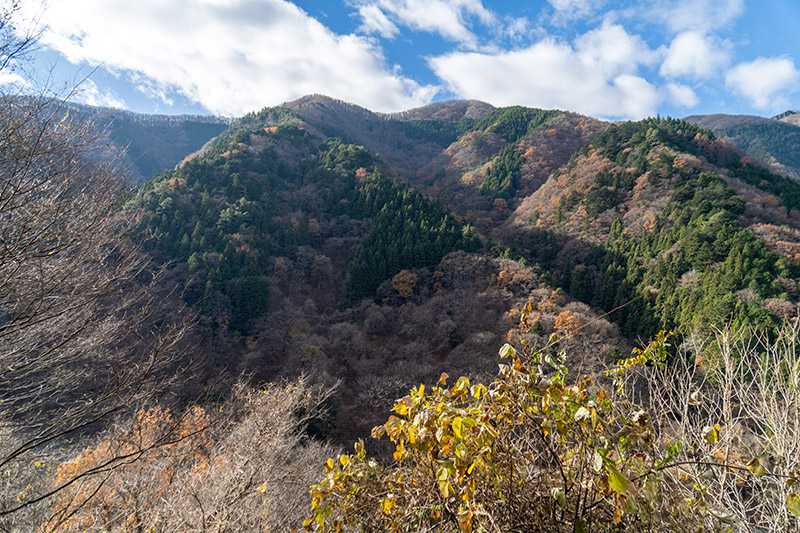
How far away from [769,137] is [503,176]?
7375 centimetres

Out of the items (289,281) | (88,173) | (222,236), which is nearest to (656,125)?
(289,281)

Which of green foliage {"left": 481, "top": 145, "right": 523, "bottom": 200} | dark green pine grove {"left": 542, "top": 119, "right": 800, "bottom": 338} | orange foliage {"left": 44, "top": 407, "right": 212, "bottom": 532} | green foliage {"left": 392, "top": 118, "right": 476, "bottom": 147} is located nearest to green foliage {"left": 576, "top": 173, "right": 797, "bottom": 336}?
dark green pine grove {"left": 542, "top": 119, "right": 800, "bottom": 338}

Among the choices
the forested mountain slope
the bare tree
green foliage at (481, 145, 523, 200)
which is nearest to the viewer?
the bare tree

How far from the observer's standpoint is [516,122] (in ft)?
206

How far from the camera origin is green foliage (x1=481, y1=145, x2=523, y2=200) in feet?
155

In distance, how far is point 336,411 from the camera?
16938mm

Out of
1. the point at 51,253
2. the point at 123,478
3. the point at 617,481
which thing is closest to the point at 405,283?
the point at 123,478

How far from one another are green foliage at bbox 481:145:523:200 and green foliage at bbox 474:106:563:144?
8.30 metres

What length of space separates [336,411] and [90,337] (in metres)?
12.8

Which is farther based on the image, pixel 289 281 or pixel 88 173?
pixel 289 281

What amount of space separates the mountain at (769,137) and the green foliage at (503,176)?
50.5 metres

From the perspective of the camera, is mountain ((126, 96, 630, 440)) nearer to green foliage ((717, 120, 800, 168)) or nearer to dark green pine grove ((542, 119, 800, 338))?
dark green pine grove ((542, 119, 800, 338))

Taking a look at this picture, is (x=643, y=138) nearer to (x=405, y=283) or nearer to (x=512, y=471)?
(x=405, y=283)

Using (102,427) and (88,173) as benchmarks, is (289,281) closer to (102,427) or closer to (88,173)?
(102,427)
